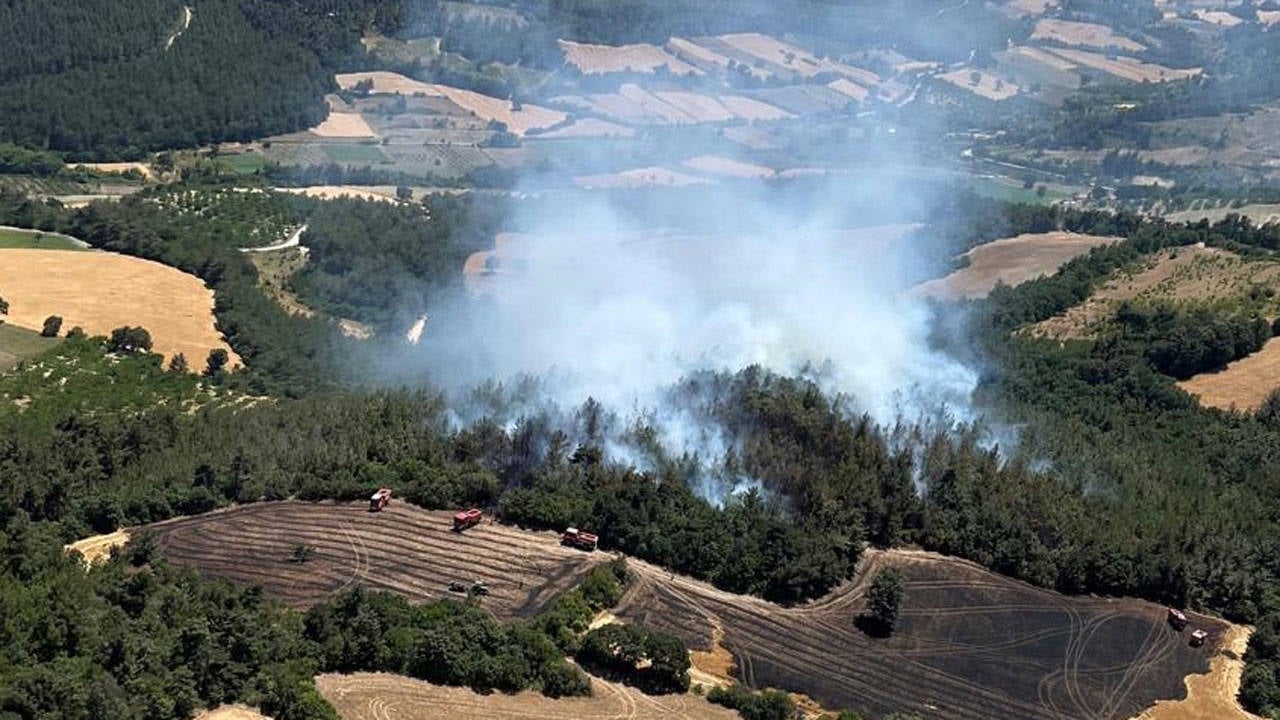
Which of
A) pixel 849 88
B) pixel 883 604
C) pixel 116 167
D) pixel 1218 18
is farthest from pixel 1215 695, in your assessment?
pixel 1218 18

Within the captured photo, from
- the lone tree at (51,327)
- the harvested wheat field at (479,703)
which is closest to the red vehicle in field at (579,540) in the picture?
the harvested wheat field at (479,703)

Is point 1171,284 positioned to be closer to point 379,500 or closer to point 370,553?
point 379,500

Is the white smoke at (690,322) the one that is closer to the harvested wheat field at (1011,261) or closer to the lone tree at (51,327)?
the harvested wheat field at (1011,261)

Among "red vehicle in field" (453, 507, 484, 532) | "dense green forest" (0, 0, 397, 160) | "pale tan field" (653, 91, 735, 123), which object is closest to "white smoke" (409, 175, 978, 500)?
"red vehicle in field" (453, 507, 484, 532)

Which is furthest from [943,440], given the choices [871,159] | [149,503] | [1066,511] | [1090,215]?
[871,159]

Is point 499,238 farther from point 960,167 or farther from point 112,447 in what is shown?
point 960,167

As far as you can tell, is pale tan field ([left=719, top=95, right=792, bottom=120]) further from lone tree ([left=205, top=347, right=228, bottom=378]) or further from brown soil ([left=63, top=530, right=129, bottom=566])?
brown soil ([left=63, top=530, right=129, bottom=566])

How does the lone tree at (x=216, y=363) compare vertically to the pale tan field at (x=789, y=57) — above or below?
below
